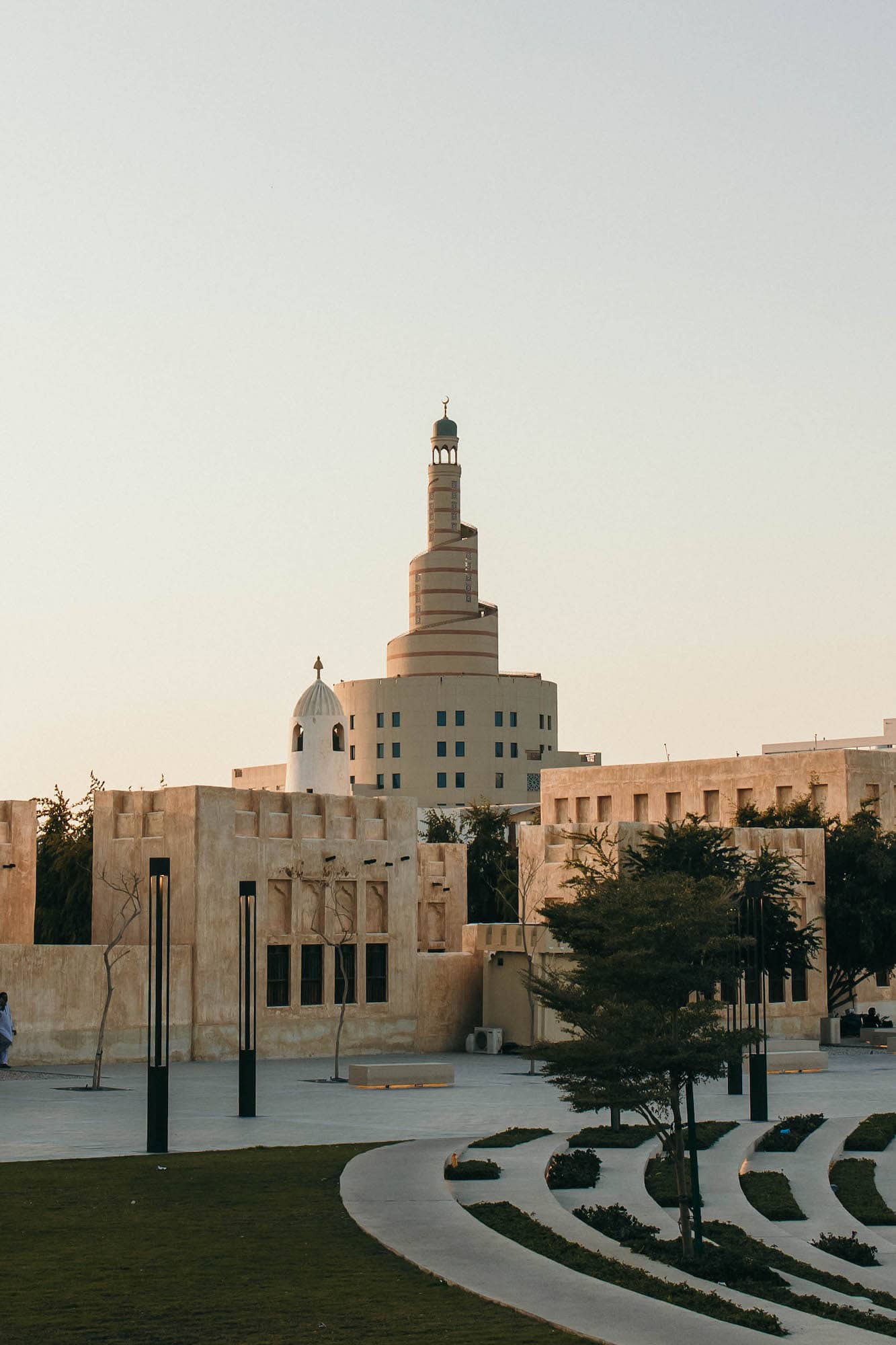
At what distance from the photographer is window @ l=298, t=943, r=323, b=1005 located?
161ft

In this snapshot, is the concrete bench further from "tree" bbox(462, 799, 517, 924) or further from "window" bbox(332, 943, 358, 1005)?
"tree" bbox(462, 799, 517, 924)

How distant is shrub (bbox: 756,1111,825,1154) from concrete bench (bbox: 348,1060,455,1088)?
9.44m

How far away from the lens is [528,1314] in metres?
14.4

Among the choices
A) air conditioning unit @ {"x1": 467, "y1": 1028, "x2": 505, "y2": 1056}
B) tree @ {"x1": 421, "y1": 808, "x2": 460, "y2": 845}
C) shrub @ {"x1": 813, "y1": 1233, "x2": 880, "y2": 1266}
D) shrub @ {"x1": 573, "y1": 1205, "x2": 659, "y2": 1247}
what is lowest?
air conditioning unit @ {"x1": 467, "y1": 1028, "x2": 505, "y2": 1056}

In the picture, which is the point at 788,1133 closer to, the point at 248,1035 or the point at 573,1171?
the point at 573,1171

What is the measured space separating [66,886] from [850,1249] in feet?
149

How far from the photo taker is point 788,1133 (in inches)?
1084

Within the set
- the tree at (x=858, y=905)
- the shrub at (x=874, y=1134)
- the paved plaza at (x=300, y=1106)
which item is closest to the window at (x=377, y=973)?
the paved plaza at (x=300, y=1106)

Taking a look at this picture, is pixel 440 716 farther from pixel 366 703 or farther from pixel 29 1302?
pixel 29 1302

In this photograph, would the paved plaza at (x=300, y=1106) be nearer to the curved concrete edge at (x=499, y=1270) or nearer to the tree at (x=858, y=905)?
the curved concrete edge at (x=499, y=1270)

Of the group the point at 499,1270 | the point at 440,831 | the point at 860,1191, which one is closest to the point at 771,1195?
the point at 860,1191

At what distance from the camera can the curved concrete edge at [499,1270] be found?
1392cm

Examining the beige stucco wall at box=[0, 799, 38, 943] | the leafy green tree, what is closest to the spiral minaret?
the leafy green tree

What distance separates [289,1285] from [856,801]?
56.8 m
